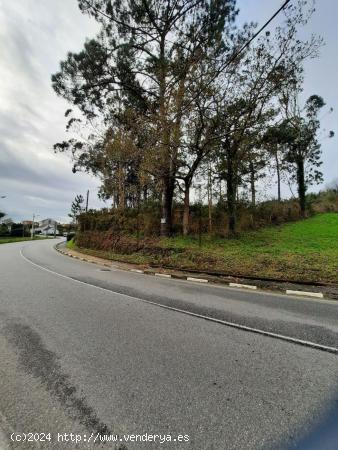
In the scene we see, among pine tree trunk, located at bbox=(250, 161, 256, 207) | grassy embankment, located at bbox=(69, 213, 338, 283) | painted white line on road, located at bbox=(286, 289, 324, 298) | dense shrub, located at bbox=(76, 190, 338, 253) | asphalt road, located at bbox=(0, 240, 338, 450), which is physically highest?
pine tree trunk, located at bbox=(250, 161, 256, 207)

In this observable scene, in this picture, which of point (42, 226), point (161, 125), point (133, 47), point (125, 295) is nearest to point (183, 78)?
point (161, 125)

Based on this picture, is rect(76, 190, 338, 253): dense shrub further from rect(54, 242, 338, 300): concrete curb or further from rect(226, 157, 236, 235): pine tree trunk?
rect(54, 242, 338, 300): concrete curb

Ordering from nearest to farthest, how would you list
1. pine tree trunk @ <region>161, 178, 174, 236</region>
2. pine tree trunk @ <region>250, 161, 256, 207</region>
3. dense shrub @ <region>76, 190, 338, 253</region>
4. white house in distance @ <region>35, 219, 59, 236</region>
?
pine tree trunk @ <region>161, 178, 174, 236</region> → dense shrub @ <region>76, 190, 338, 253</region> → pine tree trunk @ <region>250, 161, 256, 207</region> → white house in distance @ <region>35, 219, 59, 236</region>

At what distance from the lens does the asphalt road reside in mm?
2219

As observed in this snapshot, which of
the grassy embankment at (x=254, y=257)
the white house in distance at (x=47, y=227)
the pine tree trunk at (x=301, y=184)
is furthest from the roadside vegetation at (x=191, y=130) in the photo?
the white house in distance at (x=47, y=227)

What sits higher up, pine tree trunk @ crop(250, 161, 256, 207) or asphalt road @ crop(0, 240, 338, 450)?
pine tree trunk @ crop(250, 161, 256, 207)

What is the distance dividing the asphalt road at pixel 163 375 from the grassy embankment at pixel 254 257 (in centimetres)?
405

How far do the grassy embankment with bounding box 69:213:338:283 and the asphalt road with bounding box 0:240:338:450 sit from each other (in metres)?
4.05

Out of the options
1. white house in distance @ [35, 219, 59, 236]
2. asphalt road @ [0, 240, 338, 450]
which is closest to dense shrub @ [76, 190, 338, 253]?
asphalt road @ [0, 240, 338, 450]

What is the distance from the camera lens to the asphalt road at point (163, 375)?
7.28 feet

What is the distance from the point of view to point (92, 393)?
2.71m

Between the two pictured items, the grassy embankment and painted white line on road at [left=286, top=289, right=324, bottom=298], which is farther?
the grassy embankment

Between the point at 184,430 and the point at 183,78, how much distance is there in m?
14.7

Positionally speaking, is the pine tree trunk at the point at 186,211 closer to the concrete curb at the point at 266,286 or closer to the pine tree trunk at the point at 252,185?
the pine tree trunk at the point at 252,185
